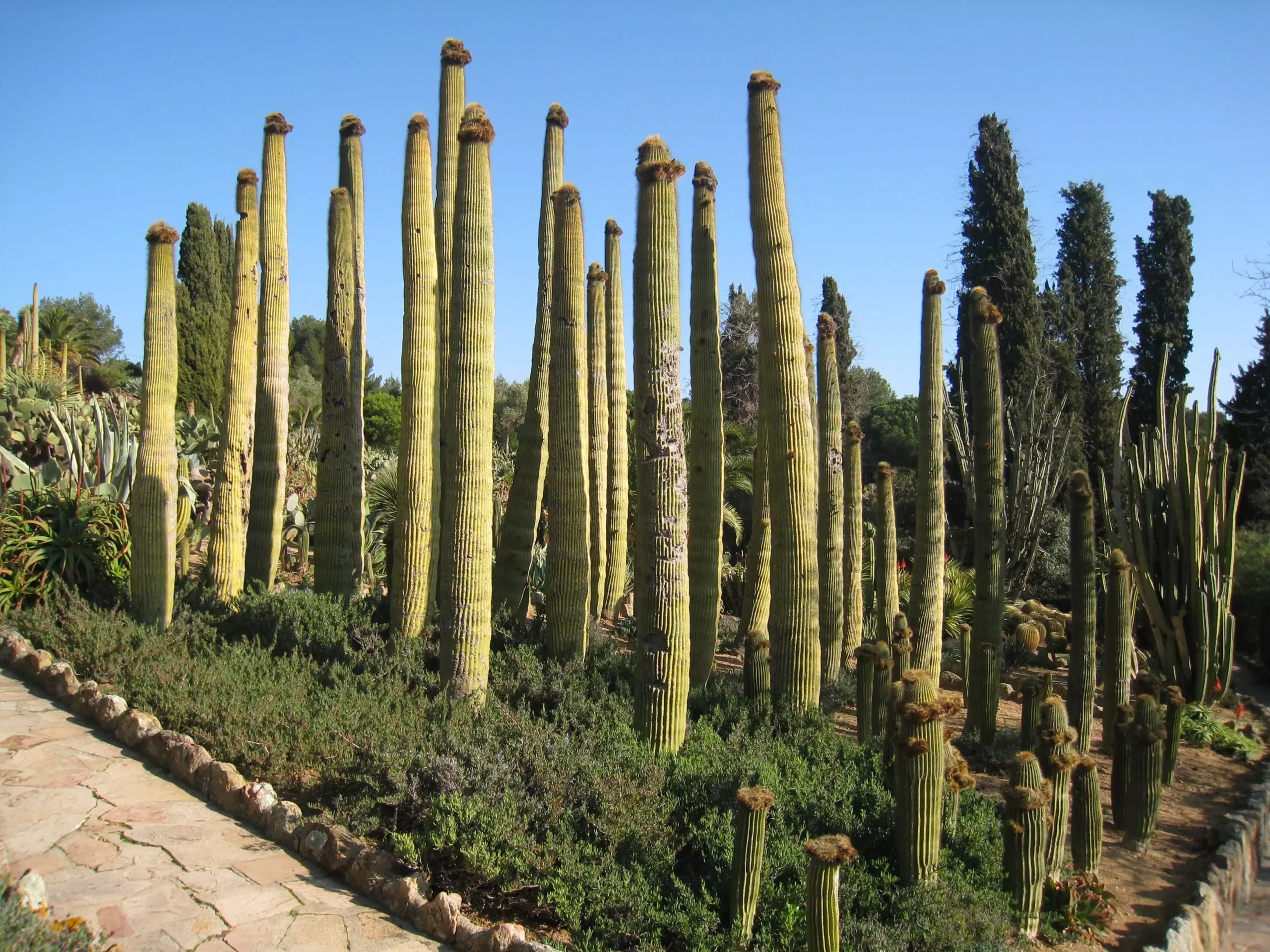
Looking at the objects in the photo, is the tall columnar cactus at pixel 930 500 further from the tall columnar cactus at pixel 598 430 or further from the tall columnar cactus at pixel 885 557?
the tall columnar cactus at pixel 598 430

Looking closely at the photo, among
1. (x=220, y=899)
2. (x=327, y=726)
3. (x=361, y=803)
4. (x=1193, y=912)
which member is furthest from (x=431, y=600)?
(x=1193, y=912)

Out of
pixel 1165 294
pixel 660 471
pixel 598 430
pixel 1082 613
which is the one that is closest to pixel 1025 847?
pixel 660 471

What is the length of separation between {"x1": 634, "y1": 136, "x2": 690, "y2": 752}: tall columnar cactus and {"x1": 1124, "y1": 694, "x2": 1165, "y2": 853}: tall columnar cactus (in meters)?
2.96

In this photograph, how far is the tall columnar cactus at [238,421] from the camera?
9.05 metres

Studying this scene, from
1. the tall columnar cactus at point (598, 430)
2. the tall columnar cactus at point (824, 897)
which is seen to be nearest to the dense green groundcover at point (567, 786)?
the tall columnar cactus at point (824, 897)

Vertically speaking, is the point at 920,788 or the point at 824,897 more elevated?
the point at 920,788

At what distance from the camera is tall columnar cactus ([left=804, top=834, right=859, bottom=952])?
12.6 ft

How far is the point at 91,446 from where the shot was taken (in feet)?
36.3

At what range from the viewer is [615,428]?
408 inches

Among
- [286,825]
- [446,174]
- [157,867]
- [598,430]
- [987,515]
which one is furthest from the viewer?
[598,430]

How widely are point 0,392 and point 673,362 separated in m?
10.8

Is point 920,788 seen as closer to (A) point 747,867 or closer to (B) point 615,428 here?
(A) point 747,867

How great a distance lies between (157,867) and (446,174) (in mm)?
6076

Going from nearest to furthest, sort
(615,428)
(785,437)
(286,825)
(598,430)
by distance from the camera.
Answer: (286,825) < (785,437) < (598,430) < (615,428)
